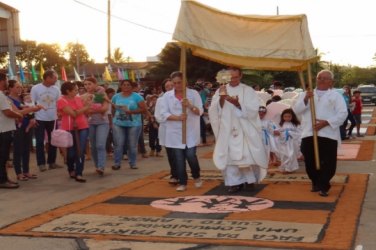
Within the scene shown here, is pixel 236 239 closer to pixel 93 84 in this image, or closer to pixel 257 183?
pixel 257 183

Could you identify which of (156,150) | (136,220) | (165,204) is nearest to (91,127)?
(156,150)

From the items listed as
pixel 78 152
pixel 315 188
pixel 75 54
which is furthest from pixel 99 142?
pixel 75 54

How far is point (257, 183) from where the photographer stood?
9.20m

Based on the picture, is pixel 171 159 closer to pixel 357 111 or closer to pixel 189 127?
pixel 189 127

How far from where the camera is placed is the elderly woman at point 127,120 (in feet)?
37.7

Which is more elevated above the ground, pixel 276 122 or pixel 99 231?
pixel 276 122

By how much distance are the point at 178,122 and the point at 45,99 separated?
11.4 feet

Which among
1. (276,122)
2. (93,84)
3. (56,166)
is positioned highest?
(93,84)

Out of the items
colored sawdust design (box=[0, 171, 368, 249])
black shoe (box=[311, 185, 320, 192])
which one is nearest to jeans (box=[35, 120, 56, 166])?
colored sawdust design (box=[0, 171, 368, 249])

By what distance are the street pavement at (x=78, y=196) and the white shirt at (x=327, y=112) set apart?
979 mm

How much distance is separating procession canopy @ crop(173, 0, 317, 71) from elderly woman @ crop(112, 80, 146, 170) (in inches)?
122

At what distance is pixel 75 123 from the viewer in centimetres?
1031

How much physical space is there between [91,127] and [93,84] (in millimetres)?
783

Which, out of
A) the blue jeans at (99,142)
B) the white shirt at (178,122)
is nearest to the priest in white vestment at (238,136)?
the white shirt at (178,122)
